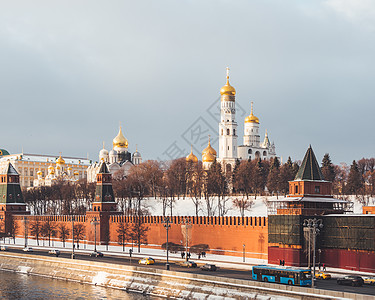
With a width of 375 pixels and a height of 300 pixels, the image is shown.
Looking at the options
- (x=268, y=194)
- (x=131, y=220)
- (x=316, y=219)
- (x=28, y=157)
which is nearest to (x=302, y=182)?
(x=316, y=219)

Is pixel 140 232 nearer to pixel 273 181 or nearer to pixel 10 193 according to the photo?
pixel 273 181

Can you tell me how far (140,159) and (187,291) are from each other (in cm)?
8938

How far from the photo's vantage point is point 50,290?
3888cm

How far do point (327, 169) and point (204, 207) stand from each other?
15268mm

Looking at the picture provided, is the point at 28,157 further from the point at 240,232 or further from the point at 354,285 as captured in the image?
the point at 354,285

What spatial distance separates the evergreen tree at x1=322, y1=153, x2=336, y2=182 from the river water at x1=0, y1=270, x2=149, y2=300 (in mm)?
37939

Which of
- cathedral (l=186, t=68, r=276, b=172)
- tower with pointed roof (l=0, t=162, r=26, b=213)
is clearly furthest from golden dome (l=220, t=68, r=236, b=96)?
tower with pointed roof (l=0, t=162, r=26, b=213)

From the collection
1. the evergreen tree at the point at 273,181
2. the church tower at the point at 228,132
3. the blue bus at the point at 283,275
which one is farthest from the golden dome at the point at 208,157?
the blue bus at the point at 283,275

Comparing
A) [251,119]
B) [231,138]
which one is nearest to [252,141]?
[251,119]

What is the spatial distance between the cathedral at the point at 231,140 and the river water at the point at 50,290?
4623 centimetres

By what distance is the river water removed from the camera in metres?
36.2

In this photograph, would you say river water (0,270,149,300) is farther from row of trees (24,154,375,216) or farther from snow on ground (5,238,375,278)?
row of trees (24,154,375,216)

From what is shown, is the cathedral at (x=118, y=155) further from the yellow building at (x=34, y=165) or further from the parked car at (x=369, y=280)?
the parked car at (x=369, y=280)

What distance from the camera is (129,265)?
40281 mm
